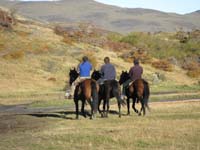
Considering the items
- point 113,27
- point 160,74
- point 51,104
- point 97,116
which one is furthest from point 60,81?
point 113,27

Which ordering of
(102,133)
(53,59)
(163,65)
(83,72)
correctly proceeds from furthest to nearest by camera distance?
(163,65), (53,59), (83,72), (102,133)

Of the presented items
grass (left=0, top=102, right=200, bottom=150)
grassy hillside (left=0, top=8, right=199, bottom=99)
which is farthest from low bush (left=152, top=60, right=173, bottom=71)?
grass (left=0, top=102, right=200, bottom=150)

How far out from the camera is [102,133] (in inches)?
734

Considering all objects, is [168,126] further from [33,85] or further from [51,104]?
[33,85]

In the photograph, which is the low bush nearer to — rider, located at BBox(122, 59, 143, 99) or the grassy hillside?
the grassy hillside

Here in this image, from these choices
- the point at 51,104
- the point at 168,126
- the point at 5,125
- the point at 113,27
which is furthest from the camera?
the point at 113,27

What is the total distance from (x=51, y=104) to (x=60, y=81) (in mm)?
17865

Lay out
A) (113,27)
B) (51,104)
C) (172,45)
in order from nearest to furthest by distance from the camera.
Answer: (51,104)
(172,45)
(113,27)

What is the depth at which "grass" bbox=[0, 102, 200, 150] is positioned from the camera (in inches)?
645

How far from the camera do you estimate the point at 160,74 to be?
197 feet

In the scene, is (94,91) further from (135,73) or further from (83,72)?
(135,73)

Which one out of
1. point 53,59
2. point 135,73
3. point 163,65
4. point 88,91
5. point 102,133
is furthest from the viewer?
point 163,65

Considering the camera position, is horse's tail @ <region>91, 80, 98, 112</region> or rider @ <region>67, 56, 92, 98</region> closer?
horse's tail @ <region>91, 80, 98, 112</region>

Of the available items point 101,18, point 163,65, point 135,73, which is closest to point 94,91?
point 135,73
